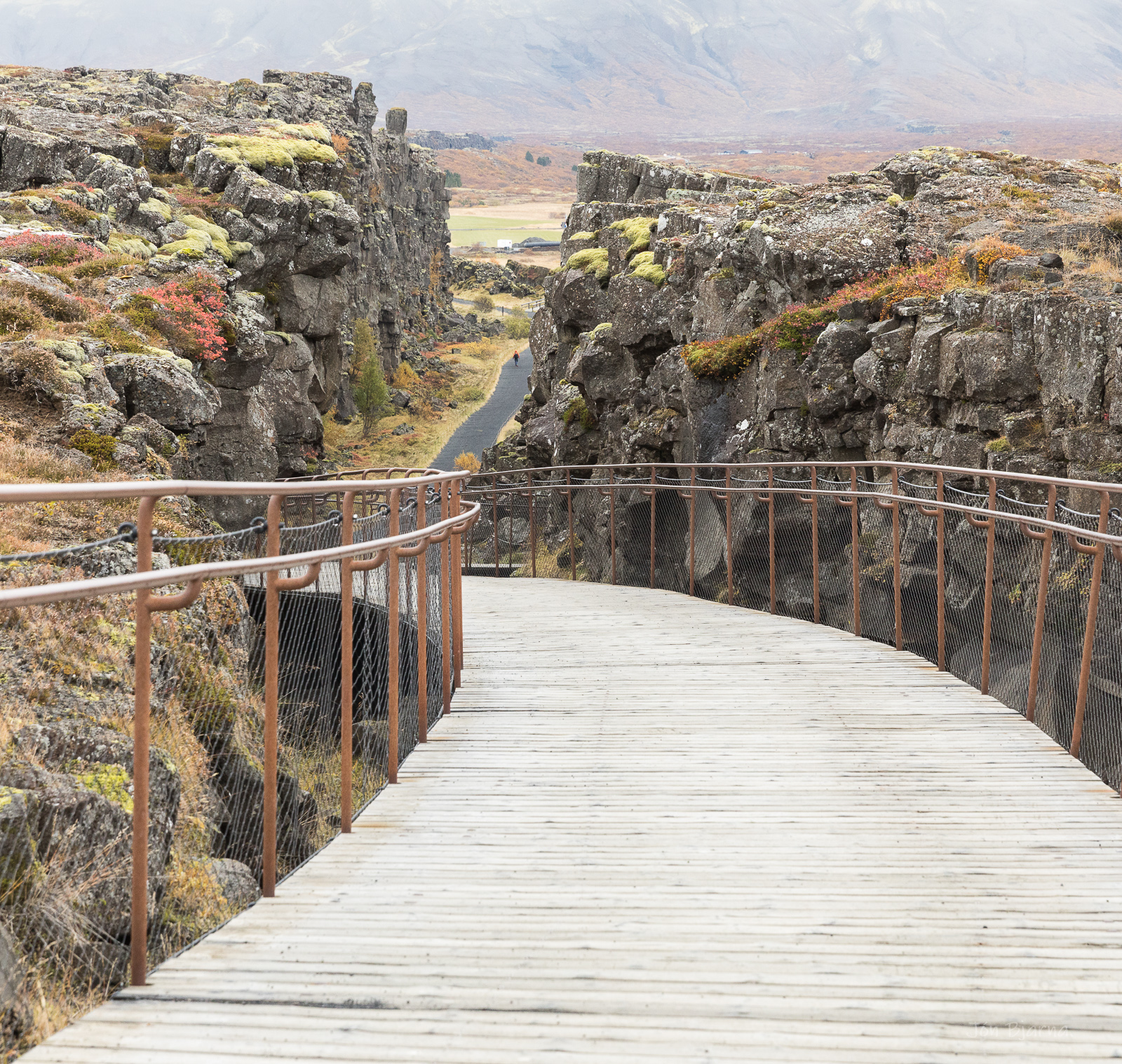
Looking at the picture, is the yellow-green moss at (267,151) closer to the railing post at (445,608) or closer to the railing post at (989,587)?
the railing post at (445,608)

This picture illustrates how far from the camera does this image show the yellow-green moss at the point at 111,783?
3.76 m

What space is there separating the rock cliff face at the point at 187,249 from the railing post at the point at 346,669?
7.66 m

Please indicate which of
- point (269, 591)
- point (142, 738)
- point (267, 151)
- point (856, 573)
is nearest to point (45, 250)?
point (267, 151)

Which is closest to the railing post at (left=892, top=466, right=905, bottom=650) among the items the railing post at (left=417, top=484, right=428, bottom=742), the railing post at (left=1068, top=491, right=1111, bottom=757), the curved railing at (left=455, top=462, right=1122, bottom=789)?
the curved railing at (left=455, top=462, right=1122, bottom=789)

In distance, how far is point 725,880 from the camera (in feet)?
12.7

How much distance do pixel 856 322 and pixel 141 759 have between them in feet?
47.0

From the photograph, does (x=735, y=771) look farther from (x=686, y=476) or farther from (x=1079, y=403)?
(x=686, y=476)

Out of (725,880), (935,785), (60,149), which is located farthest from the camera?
(60,149)

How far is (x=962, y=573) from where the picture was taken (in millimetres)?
7438

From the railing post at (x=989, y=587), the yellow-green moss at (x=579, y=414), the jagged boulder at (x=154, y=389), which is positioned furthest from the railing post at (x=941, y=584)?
the yellow-green moss at (x=579, y=414)

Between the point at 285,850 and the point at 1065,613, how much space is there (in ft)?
15.0

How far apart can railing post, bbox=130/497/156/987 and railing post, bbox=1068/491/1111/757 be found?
4506mm

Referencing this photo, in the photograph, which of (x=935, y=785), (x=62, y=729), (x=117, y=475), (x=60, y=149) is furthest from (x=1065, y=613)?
(x=60, y=149)

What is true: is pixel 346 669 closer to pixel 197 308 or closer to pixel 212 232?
pixel 197 308
